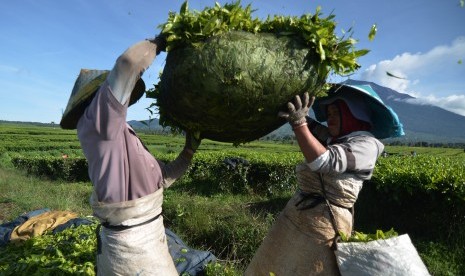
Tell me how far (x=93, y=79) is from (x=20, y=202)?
8796mm

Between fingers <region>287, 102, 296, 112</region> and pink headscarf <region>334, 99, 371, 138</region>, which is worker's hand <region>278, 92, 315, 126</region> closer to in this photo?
fingers <region>287, 102, 296, 112</region>

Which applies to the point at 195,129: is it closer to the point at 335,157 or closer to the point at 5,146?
the point at 335,157

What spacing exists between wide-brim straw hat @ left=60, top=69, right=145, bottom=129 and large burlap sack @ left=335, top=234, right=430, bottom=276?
1.73 metres

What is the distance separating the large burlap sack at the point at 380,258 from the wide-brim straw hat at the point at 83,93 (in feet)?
5.69

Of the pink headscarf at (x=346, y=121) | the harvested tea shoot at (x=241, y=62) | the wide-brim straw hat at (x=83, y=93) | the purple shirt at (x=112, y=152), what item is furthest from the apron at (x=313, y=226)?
the wide-brim straw hat at (x=83, y=93)

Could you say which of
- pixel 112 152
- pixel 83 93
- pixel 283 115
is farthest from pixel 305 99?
pixel 83 93

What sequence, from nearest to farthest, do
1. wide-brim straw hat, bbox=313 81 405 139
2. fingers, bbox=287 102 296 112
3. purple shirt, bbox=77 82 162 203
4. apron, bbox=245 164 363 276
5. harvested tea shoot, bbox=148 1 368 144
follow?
purple shirt, bbox=77 82 162 203
harvested tea shoot, bbox=148 1 368 144
fingers, bbox=287 102 296 112
apron, bbox=245 164 363 276
wide-brim straw hat, bbox=313 81 405 139

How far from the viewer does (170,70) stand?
2.31 meters

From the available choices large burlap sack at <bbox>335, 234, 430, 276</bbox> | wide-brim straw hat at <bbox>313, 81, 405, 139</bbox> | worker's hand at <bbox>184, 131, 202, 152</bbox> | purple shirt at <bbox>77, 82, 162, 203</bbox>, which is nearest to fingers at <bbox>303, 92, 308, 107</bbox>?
wide-brim straw hat at <bbox>313, 81, 405, 139</bbox>

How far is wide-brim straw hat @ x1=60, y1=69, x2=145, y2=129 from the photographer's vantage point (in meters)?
2.27

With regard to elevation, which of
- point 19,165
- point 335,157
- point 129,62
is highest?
point 129,62

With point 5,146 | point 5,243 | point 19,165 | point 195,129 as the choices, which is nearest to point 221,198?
point 5,243

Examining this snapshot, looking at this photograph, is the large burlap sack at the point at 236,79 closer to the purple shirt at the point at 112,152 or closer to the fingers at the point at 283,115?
the fingers at the point at 283,115

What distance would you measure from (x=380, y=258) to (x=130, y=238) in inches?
62.1
